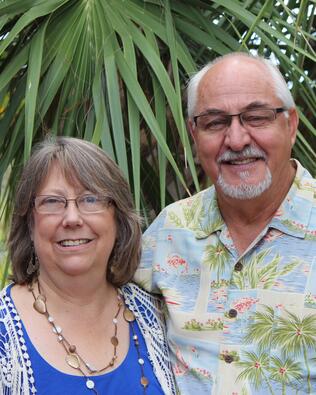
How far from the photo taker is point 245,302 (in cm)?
232

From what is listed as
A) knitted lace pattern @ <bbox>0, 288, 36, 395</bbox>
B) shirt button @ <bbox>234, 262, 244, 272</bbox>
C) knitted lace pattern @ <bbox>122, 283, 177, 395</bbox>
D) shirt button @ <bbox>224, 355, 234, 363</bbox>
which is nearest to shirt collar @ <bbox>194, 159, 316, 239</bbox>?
shirt button @ <bbox>234, 262, 244, 272</bbox>

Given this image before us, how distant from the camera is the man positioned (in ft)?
7.44

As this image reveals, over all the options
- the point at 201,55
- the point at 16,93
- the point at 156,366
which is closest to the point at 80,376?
the point at 156,366

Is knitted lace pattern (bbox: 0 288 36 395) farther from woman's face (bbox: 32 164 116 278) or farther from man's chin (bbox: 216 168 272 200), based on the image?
man's chin (bbox: 216 168 272 200)

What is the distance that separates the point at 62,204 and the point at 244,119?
510 mm

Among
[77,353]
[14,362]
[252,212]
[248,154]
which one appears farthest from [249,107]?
[14,362]


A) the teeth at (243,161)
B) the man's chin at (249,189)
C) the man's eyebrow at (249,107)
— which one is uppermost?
the man's eyebrow at (249,107)

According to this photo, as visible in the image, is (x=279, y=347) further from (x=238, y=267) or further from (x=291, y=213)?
(x=291, y=213)

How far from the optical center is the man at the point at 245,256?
2.27 metres

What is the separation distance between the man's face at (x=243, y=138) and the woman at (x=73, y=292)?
258 mm

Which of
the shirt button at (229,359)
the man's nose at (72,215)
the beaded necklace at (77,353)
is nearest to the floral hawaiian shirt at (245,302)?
the shirt button at (229,359)

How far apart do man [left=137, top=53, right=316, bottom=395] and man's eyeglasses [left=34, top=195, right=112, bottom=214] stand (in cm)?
30

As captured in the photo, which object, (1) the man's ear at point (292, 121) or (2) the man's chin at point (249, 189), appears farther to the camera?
(1) the man's ear at point (292, 121)

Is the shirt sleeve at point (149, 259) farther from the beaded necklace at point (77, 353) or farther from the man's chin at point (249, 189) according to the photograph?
the man's chin at point (249, 189)
